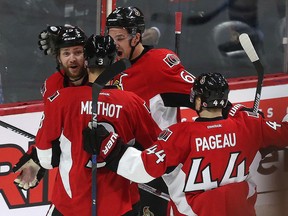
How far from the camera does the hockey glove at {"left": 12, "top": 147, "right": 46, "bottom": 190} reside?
8.34 feet

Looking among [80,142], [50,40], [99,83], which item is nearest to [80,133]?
[80,142]

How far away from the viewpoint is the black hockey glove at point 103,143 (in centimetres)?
220

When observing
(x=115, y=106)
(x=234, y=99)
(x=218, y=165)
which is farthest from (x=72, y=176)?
(x=234, y=99)

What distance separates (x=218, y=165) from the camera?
237 centimetres

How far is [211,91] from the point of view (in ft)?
7.75

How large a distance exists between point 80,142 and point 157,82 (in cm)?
58

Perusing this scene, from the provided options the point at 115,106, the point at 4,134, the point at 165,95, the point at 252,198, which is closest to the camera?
the point at 115,106

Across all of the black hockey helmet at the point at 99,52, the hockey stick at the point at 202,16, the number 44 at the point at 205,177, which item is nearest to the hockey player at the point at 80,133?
the black hockey helmet at the point at 99,52

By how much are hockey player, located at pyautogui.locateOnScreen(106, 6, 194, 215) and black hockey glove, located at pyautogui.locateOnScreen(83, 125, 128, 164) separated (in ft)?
1.80

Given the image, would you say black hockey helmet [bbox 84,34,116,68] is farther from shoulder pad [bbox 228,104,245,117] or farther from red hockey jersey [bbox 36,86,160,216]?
shoulder pad [bbox 228,104,245,117]

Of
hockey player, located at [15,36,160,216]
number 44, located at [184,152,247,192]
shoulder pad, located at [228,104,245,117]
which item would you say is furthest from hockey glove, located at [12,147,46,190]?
shoulder pad, located at [228,104,245,117]

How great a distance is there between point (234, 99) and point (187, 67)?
328 mm

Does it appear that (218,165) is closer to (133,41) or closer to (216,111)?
(216,111)

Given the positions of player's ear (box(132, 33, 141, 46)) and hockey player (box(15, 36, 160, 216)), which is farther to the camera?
player's ear (box(132, 33, 141, 46))
